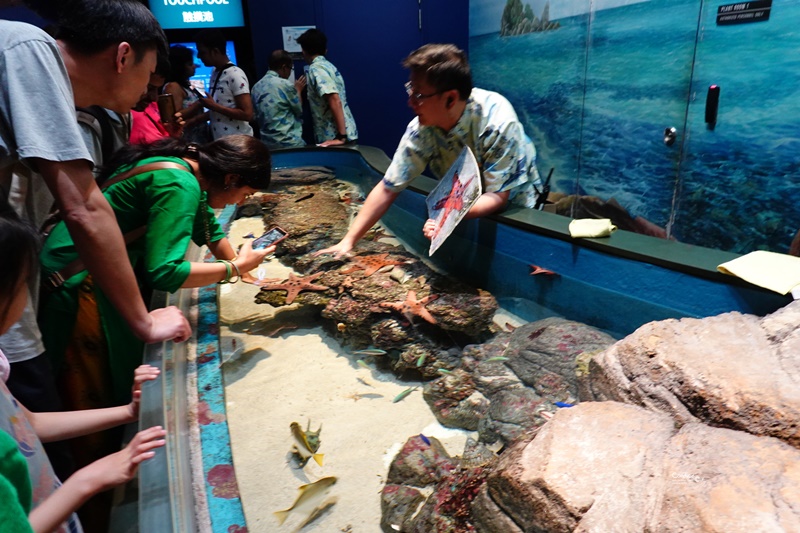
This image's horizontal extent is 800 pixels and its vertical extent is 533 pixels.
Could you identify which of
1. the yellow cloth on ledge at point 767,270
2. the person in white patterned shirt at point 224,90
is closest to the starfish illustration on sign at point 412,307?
the yellow cloth on ledge at point 767,270

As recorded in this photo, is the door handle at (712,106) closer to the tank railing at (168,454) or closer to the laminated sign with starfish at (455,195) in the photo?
the laminated sign with starfish at (455,195)

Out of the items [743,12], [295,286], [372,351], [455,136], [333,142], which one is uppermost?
[743,12]

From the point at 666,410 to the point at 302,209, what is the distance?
3.60 metres

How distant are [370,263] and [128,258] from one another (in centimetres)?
149

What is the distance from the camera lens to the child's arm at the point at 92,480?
1.07 meters

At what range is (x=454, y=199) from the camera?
248cm

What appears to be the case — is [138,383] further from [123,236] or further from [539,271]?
[539,271]

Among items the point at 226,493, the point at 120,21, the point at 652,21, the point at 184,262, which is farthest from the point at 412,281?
the point at 652,21

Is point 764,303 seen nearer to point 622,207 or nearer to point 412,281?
point 412,281

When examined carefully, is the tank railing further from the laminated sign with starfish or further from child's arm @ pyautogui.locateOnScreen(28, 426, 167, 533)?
the laminated sign with starfish

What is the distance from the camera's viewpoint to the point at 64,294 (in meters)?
1.78

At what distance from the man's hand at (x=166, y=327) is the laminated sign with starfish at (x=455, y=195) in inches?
47.0

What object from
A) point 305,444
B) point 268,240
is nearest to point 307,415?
point 305,444

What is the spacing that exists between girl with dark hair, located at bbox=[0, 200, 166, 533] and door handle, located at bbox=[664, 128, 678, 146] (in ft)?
17.5
